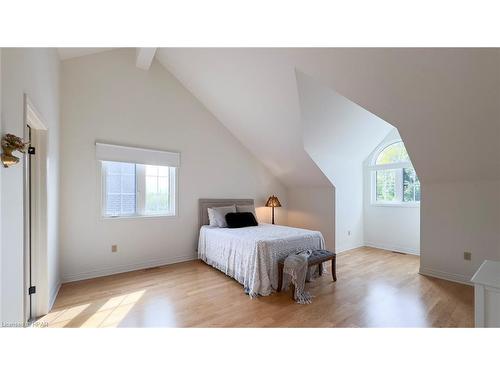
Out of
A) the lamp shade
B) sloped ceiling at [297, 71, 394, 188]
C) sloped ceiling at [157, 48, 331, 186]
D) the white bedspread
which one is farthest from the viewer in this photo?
the lamp shade

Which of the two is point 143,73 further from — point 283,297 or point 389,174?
point 389,174

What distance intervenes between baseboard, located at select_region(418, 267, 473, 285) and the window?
3.90 metres

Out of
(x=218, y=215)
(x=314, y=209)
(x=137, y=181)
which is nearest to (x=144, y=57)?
(x=137, y=181)

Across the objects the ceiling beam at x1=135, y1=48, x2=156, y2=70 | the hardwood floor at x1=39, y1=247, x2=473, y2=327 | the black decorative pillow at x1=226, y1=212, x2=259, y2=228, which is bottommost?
the hardwood floor at x1=39, y1=247, x2=473, y2=327

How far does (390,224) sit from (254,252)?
3.43 metres

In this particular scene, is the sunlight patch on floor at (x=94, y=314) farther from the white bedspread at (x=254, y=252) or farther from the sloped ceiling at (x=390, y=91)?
the sloped ceiling at (x=390, y=91)

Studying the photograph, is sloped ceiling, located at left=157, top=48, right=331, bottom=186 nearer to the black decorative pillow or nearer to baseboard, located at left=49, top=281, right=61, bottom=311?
the black decorative pillow

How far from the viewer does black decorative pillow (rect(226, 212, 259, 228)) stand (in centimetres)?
380

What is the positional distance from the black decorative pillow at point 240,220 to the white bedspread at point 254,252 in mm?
178

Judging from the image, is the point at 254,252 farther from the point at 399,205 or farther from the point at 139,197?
the point at 399,205

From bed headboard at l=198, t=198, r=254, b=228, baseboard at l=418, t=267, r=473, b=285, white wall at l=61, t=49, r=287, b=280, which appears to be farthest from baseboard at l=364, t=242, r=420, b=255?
bed headboard at l=198, t=198, r=254, b=228

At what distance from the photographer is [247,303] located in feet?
8.07
